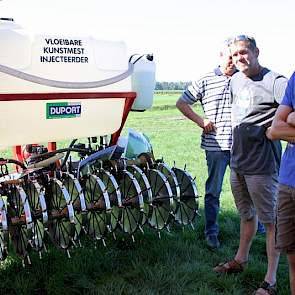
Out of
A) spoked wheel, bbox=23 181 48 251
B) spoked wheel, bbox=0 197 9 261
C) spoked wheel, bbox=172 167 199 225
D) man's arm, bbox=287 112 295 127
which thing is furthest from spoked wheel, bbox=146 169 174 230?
man's arm, bbox=287 112 295 127

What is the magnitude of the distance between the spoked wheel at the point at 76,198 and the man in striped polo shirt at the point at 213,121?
1.21m

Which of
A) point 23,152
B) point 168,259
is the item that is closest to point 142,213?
point 168,259

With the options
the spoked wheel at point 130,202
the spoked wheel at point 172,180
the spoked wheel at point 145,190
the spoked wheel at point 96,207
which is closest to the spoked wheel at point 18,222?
the spoked wheel at point 96,207

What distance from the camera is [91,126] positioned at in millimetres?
3576

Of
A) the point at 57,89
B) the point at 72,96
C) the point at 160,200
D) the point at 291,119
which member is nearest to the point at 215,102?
the point at 160,200

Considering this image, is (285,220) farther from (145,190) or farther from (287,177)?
(145,190)

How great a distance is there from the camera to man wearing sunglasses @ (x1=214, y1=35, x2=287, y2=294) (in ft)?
10.6

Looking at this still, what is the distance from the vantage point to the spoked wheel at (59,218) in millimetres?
3207

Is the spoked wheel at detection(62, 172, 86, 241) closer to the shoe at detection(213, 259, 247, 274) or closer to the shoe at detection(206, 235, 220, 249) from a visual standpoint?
the shoe at detection(213, 259, 247, 274)

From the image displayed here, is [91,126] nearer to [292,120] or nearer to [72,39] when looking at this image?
[72,39]

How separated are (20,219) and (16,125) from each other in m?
0.58

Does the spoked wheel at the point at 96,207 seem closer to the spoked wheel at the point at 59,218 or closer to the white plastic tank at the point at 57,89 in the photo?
the spoked wheel at the point at 59,218

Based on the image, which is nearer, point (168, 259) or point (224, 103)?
point (168, 259)

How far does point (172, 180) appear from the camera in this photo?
3.71 m
